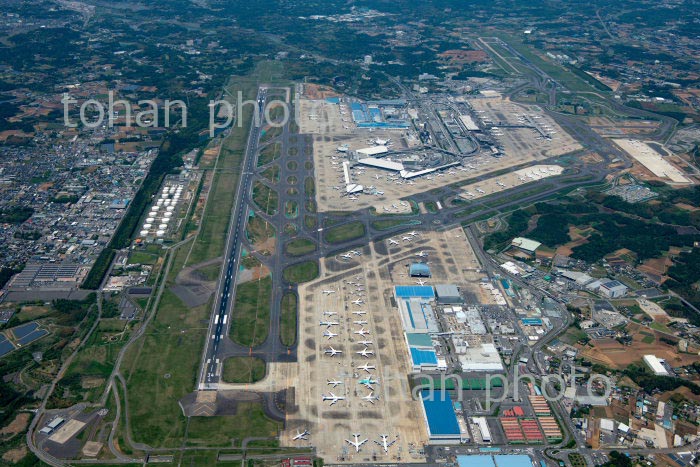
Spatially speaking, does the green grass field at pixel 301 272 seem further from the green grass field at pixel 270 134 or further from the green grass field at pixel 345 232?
the green grass field at pixel 270 134

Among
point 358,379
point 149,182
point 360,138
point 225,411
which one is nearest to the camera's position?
point 225,411

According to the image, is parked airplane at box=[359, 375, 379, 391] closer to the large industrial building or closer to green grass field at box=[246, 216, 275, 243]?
the large industrial building

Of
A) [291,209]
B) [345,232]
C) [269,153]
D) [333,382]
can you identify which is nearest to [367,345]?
[333,382]

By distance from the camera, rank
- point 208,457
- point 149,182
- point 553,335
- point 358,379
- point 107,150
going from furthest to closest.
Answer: point 107,150, point 149,182, point 553,335, point 358,379, point 208,457

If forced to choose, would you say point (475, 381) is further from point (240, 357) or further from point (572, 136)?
point (572, 136)

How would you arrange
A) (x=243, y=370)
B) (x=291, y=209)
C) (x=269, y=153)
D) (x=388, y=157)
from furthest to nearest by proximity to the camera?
(x=269, y=153) → (x=388, y=157) → (x=291, y=209) → (x=243, y=370)

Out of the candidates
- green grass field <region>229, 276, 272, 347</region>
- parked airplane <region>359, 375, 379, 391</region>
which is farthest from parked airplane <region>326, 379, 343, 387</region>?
green grass field <region>229, 276, 272, 347</region>

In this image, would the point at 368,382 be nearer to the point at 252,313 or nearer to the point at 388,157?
the point at 252,313

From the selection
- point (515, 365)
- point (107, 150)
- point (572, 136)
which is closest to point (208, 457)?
point (515, 365)
